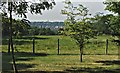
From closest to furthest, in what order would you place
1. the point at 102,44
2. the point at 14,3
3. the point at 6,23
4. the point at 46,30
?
the point at 14,3, the point at 6,23, the point at 102,44, the point at 46,30

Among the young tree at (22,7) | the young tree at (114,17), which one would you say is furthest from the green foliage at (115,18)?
the young tree at (22,7)

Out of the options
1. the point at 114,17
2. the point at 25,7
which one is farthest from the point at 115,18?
the point at 25,7

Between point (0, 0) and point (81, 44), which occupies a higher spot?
point (0, 0)

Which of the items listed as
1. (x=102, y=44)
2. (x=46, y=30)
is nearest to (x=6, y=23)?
(x=102, y=44)

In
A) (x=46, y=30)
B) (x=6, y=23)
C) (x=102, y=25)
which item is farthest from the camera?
(x=46, y=30)

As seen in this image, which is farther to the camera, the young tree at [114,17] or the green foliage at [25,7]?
the young tree at [114,17]

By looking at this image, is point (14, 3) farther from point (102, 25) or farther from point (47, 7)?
point (102, 25)

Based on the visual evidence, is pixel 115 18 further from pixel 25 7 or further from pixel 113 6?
pixel 25 7

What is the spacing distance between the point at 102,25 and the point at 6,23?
8998 mm

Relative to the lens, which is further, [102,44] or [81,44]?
[102,44]

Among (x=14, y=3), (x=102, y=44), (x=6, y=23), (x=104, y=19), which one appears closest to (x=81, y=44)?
(x=104, y=19)

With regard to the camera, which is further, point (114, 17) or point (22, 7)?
point (114, 17)

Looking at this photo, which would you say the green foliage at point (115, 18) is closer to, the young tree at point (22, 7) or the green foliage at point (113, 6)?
the green foliage at point (113, 6)

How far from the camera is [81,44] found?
1912 cm
